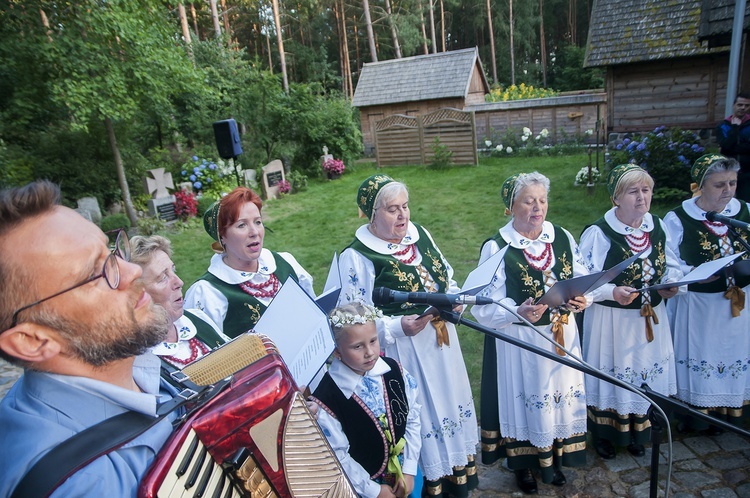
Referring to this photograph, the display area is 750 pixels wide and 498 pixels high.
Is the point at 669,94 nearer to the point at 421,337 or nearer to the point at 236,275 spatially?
the point at 421,337

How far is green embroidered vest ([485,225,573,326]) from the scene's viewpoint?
3.21 meters

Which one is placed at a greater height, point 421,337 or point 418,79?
point 418,79

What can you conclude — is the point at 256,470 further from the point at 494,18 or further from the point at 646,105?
the point at 494,18

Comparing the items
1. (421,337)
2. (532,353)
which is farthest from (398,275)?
(532,353)

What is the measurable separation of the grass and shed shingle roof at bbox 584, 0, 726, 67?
120 inches

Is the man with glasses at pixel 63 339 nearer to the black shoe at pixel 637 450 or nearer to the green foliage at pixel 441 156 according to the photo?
the black shoe at pixel 637 450

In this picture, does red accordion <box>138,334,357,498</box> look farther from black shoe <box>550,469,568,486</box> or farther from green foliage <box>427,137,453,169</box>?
green foliage <box>427,137,453,169</box>

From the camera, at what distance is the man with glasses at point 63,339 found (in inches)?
41.8

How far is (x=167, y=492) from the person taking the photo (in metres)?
1.04

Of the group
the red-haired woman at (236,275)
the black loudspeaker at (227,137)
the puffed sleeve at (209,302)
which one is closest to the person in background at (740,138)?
the red-haired woman at (236,275)

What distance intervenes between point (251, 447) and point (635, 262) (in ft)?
10.1

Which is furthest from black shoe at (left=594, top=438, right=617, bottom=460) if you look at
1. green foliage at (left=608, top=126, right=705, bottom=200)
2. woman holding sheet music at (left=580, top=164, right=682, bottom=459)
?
green foliage at (left=608, top=126, right=705, bottom=200)

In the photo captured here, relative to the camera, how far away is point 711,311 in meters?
3.66

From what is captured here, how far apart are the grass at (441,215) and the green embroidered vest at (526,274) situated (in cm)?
163
